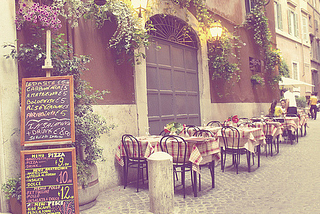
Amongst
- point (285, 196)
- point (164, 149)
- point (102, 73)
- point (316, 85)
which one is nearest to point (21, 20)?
point (102, 73)

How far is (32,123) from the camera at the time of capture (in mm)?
3910

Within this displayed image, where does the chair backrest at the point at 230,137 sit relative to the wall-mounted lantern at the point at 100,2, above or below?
below

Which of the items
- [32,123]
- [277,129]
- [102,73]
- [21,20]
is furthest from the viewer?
[277,129]

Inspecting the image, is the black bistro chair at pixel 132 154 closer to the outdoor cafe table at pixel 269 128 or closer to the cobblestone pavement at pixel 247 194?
the cobblestone pavement at pixel 247 194

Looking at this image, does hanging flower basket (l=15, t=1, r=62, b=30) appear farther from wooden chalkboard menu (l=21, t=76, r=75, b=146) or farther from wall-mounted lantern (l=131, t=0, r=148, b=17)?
wall-mounted lantern (l=131, t=0, r=148, b=17)

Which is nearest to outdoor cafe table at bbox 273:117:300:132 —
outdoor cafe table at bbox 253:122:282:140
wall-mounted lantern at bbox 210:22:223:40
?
outdoor cafe table at bbox 253:122:282:140

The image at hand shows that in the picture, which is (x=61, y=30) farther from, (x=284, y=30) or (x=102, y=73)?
(x=284, y=30)

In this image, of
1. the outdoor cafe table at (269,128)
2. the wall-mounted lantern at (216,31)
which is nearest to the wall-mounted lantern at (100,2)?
the wall-mounted lantern at (216,31)

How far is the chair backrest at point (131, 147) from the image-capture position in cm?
542

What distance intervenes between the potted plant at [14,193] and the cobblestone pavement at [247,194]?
0.84 meters

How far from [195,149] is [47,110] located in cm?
227

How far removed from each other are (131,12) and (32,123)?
293cm

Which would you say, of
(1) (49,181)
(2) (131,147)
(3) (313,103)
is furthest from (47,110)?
(3) (313,103)

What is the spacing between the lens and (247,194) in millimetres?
4742
